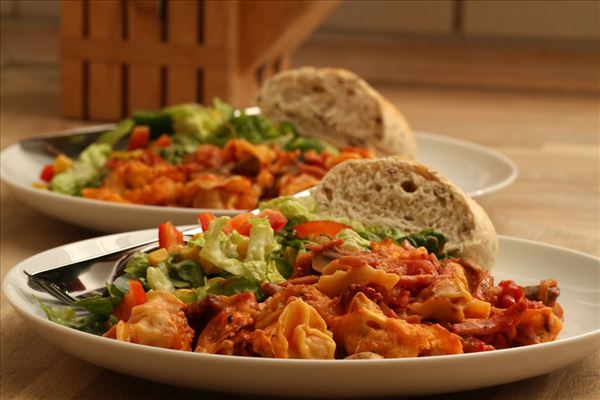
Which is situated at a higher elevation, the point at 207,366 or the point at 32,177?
the point at 207,366

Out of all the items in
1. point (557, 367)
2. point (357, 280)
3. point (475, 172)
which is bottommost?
point (475, 172)

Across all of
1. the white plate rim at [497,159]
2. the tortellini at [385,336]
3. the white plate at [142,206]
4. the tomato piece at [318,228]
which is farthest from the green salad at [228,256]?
the white plate rim at [497,159]

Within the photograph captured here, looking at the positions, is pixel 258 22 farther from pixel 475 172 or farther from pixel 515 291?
pixel 515 291

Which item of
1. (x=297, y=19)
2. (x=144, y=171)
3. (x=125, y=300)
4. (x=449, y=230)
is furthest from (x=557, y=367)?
(x=297, y=19)

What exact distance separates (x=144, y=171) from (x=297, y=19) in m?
1.73

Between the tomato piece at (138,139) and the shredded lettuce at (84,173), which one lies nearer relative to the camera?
the shredded lettuce at (84,173)

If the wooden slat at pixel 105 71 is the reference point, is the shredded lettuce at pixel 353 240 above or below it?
above

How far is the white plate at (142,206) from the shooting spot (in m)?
2.70

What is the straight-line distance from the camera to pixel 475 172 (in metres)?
3.62

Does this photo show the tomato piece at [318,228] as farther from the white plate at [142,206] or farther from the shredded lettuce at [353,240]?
the white plate at [142,206]

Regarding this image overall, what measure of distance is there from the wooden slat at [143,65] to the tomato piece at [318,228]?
269 centimetres

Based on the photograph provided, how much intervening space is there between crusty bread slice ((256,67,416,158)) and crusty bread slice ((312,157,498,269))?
113 cm

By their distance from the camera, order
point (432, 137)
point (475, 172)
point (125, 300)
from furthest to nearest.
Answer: point (432, 137), point (475, 172), point (125, 300)

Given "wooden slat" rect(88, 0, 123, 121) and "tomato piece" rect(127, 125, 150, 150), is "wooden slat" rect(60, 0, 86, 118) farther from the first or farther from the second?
"tomato piece" rect(127, 125, 150, 150)
